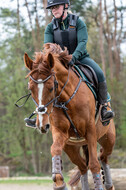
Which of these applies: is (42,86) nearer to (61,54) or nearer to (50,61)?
(50,61)

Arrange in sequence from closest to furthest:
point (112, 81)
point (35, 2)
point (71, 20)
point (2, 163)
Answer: point (71, 20)
point (35, 2)
point (112, 81)
point (2, 163)

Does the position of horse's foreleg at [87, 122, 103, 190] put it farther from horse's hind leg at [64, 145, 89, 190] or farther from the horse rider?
horse's hind leg at [64, 145, 89, 190]

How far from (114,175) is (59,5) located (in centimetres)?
577

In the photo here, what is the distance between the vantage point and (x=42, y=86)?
4363 mm

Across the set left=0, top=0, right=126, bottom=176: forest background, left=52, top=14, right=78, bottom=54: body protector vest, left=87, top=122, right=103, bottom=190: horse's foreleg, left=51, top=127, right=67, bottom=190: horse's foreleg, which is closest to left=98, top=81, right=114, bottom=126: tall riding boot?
left=87, top=122, right=103, bottom=190: horse's foreleg

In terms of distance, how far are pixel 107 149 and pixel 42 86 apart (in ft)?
11.7

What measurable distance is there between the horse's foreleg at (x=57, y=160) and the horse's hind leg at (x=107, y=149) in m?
2.32

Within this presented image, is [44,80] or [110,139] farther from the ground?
[44,80]

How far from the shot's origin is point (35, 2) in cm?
2045

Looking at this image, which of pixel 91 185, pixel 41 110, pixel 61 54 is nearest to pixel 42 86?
pixel 41 110

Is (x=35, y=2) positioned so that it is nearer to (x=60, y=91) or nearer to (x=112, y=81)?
(x=112, y=81)

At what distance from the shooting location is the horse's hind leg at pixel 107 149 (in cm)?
718

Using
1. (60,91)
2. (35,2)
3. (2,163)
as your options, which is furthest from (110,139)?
(2,163)

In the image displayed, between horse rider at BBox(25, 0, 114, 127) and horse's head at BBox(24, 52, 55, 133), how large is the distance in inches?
36.8
